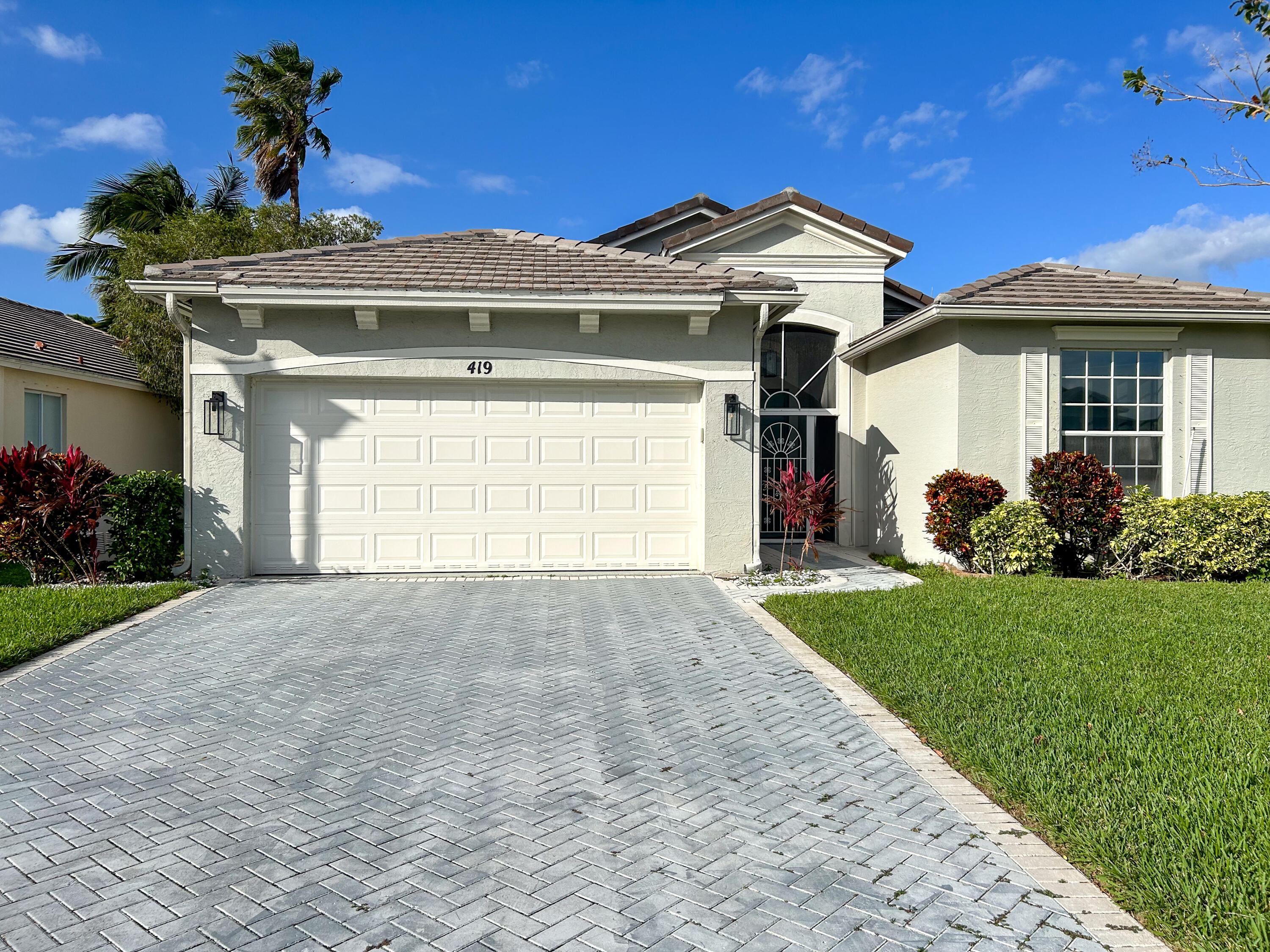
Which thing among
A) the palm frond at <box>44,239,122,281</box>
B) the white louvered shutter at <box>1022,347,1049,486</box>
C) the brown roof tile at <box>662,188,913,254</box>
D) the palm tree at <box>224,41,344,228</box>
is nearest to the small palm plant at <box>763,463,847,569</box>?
the white louvered shutter at <box>1022,347,1049,486</box>

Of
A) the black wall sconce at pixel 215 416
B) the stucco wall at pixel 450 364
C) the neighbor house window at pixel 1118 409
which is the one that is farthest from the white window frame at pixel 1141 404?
the black wall sconce at pixel 215 416

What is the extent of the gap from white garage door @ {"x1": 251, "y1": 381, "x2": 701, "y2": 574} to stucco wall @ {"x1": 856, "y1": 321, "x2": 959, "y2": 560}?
3.78 meters

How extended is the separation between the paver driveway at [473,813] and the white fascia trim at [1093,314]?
21.2 feet

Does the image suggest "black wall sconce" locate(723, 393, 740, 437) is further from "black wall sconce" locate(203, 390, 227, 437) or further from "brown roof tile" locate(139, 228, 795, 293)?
"black wall sconce" locate(203, 390, 227, 437)

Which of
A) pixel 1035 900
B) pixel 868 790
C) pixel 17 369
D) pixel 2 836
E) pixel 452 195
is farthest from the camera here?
pixel 452 195

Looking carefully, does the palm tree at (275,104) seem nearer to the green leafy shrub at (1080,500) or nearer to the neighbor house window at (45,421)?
the neighbor house window at (45,421)

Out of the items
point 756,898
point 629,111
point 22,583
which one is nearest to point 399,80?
point 629,111

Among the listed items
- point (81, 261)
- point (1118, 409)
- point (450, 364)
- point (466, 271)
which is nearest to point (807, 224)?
point (1118, 409)

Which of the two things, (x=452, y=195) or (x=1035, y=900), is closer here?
(x=1035, y=900)

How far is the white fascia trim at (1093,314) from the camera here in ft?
33.3

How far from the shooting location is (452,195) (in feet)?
67.4

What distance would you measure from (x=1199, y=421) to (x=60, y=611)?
14.8 m

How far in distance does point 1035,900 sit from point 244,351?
9.87 meters

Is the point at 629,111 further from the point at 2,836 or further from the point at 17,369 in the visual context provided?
the point at 2,836
